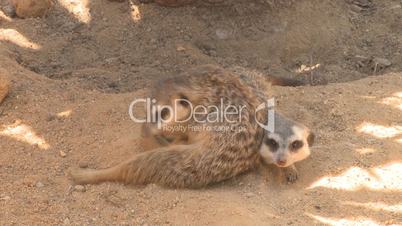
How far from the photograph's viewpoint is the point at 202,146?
9.42ft

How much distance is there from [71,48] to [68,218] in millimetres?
1900

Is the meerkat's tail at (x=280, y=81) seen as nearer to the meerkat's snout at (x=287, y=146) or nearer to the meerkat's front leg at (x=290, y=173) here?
the meerkat's snout at (x=287, y=146)

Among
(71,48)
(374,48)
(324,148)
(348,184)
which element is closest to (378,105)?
(324,148)

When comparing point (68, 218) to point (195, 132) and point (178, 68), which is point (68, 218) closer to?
point (195, 132)

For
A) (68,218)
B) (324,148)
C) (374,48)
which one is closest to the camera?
(68,218)

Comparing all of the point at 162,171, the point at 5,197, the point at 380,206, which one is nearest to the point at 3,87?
the point at 5,197

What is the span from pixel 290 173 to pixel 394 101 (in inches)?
35.7

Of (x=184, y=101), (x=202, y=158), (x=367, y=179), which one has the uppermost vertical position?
(x=184, y=101)

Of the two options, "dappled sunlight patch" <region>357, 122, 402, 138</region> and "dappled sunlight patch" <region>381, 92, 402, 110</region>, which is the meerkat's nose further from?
"dappled sunlight patch" <region>381, 92, 402, 110</region>

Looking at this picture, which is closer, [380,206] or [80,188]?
[380,206]

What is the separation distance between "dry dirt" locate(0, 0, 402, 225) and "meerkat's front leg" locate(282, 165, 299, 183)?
5 centimetres

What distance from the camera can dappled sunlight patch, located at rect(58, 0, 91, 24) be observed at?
4.40 metres

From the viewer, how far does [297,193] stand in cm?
283

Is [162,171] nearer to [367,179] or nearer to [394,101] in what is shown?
[367,179]
